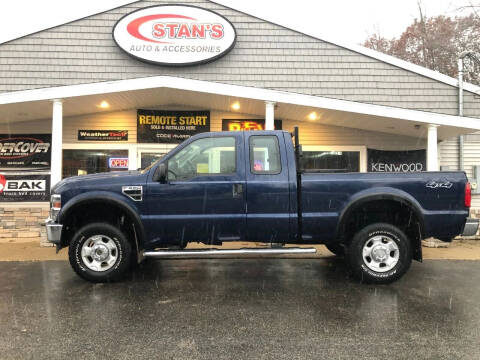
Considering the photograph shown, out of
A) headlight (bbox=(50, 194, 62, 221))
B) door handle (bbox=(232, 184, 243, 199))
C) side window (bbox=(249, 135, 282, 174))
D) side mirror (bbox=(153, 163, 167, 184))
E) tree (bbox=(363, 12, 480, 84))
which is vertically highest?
tree (bbox=(363, 12, 480, 84))

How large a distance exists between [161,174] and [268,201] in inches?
56.4

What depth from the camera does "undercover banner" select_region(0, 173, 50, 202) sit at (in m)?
9.70

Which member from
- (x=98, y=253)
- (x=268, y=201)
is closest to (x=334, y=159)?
(x=268, y=201)

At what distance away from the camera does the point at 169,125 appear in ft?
35.3

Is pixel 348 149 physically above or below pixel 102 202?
above

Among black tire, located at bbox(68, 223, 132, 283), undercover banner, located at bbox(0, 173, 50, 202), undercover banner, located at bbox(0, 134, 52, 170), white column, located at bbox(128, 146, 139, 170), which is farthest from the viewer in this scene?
white column, located at bbox(128, 146, 139, 170)

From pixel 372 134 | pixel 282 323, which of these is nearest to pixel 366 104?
pixel 372 134

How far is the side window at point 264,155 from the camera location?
5.11 meters

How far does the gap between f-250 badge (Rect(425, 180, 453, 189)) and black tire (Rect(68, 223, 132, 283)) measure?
4.02 m

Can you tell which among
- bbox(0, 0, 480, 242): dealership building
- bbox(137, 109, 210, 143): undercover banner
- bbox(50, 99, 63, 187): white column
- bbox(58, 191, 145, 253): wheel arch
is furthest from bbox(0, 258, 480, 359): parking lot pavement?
bbox(137, 109, 210, 143): undercover banner

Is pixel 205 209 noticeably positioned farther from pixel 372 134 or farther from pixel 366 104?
pixel 372 134

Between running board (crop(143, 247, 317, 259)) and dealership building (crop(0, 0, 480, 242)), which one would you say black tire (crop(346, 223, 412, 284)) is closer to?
running board (crop(143, 247, 317, 259))

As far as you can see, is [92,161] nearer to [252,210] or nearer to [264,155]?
[264,155]

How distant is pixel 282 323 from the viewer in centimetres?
363
